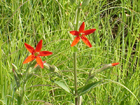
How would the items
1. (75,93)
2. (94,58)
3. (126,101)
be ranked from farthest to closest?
(94,58) < (126,101) < (75,93)

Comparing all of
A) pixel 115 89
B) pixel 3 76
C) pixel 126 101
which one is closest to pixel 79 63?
pixel 115 89

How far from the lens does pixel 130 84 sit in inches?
50.9

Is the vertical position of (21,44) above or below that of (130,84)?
above

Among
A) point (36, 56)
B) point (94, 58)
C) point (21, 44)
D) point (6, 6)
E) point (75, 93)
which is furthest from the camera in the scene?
point (6, 6)

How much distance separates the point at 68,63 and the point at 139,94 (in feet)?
1.86

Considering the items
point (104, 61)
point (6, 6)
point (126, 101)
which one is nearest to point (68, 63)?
point (104, 61)

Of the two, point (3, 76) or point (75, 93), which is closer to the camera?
point (75, 93)

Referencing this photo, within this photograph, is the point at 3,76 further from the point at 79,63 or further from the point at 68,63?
the point at 79,63

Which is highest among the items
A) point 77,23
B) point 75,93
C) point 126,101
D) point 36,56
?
point 77,23

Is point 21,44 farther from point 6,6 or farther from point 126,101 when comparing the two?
point 126,101

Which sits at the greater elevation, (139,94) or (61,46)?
(61,46)

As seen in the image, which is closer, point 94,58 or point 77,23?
point 77,23

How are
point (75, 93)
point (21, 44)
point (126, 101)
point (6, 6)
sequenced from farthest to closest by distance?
point (6, 6), point (21, 44), point (126, 101), point (75, 93)

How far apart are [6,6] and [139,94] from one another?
4.79ft
